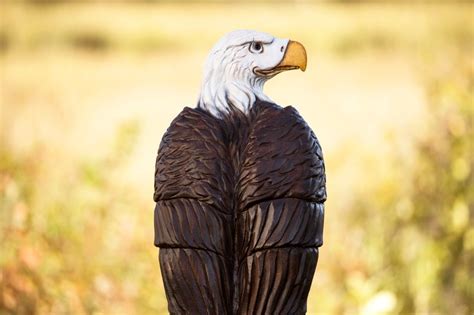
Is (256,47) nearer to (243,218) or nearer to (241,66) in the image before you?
(241,66)

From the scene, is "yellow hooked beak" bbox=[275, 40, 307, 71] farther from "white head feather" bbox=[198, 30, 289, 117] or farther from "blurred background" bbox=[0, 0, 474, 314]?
"blurred background" bbox=[0, 0, 474, 314]

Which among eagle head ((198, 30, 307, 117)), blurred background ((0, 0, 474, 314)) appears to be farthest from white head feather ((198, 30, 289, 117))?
blurred background ((0, 0, 474, 314))

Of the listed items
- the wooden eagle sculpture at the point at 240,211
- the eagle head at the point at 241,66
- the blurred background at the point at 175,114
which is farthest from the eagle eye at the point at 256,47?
the blurred background at the point at 175,114

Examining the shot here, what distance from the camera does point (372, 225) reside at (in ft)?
13.4

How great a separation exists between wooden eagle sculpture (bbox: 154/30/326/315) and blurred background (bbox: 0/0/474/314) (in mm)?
1125

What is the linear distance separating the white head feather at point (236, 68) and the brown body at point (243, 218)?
53 mm

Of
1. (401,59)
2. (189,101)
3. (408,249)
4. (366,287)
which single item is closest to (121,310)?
(366,287)

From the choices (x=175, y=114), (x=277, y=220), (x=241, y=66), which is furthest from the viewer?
(x=175, y=114)

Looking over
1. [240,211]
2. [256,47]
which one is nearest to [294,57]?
[256,47]

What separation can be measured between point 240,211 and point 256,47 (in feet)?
1.02

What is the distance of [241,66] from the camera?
2.00m

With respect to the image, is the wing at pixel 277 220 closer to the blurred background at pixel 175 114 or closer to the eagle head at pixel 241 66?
the eagle head at pixel 241 66

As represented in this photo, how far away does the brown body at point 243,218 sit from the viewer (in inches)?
75.0

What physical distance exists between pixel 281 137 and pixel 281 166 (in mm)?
54
